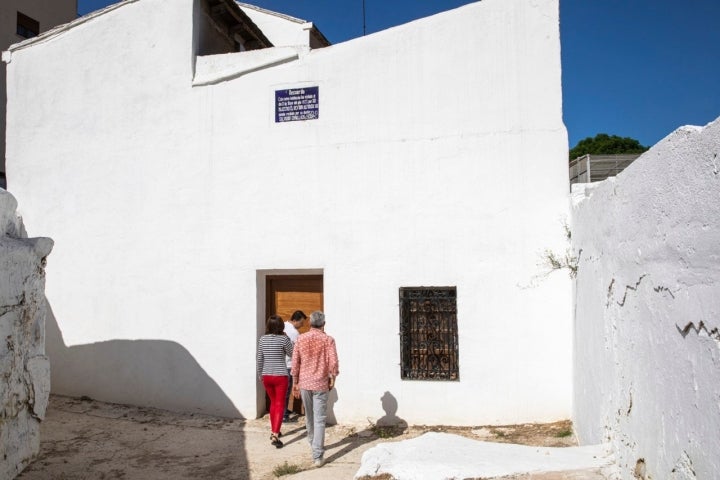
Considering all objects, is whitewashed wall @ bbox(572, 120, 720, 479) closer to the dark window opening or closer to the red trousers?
the red trousers

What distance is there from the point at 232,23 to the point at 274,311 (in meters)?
4.57

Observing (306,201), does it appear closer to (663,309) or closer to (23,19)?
(663,309)

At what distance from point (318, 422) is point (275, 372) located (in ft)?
3.11

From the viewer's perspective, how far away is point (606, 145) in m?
29.8

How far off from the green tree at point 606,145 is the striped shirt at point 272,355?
26.3 m

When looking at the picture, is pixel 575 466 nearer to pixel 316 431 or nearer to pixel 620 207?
pixel 620 207

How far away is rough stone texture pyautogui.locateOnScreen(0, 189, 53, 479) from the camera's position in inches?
146

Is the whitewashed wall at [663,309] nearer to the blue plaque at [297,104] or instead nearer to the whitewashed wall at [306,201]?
the whitewashed wall at [306,201]

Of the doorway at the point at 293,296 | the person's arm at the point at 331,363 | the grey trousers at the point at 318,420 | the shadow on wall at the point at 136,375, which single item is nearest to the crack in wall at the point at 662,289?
the person's arm at the point at 331,363

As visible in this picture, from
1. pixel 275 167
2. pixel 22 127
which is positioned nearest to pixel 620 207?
pixel 275 167

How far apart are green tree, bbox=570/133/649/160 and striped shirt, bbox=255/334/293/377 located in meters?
26.3

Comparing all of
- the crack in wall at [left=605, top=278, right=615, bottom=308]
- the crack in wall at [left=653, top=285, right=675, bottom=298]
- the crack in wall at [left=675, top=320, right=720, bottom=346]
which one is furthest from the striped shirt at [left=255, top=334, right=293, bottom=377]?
the crack in wall at [left=675, top=320, right=720, bottom=346]

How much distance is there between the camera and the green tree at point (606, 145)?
96.2 ft

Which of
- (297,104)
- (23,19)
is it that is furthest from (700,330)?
(23,19)
